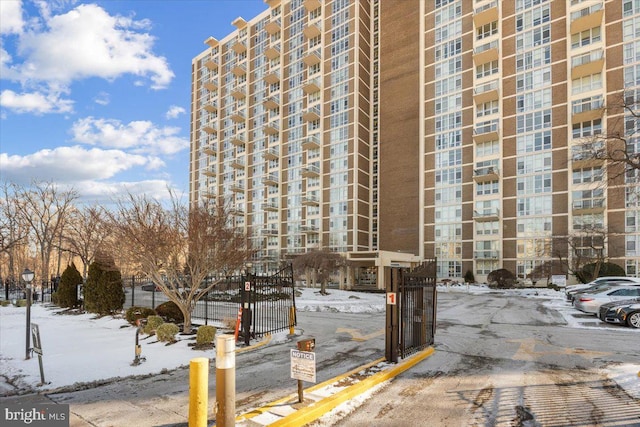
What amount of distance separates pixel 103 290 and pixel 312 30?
215 feet

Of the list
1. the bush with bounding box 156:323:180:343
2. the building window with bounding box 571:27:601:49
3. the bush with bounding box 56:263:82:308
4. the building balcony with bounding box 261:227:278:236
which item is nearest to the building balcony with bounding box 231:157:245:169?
the building balcony with bounding box 261:227:278:236

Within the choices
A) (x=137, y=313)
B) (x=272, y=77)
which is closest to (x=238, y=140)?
(x=272, y=77)

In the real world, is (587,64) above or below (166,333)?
above

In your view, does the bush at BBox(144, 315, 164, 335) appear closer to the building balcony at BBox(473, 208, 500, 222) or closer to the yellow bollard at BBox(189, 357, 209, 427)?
the yellow bollard at BBox(189, 357, 209, 427)

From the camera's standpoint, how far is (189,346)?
11211 mm

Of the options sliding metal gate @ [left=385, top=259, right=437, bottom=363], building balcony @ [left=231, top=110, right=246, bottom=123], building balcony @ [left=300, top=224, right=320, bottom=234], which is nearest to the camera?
sliding metal gate @ [left=385, top=259, right=437, bottom=363]

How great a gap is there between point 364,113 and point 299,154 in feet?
46.5

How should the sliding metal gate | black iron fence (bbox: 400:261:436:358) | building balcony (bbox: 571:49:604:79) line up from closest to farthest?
1. the sliding metal gate
2. black iron fence (bbox: 400:261:436:358)
3. building balcony (bbox: 571:49:604:79)

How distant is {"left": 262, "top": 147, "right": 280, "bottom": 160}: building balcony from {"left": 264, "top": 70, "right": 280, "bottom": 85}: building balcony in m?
13.9

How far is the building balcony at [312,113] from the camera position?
7062 centimetres

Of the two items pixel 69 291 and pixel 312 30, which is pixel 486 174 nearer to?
pixel 312 30

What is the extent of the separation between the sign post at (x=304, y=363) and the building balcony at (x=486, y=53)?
58951 millimetres

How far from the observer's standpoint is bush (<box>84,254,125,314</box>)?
18.4 m

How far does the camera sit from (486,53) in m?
55.0
